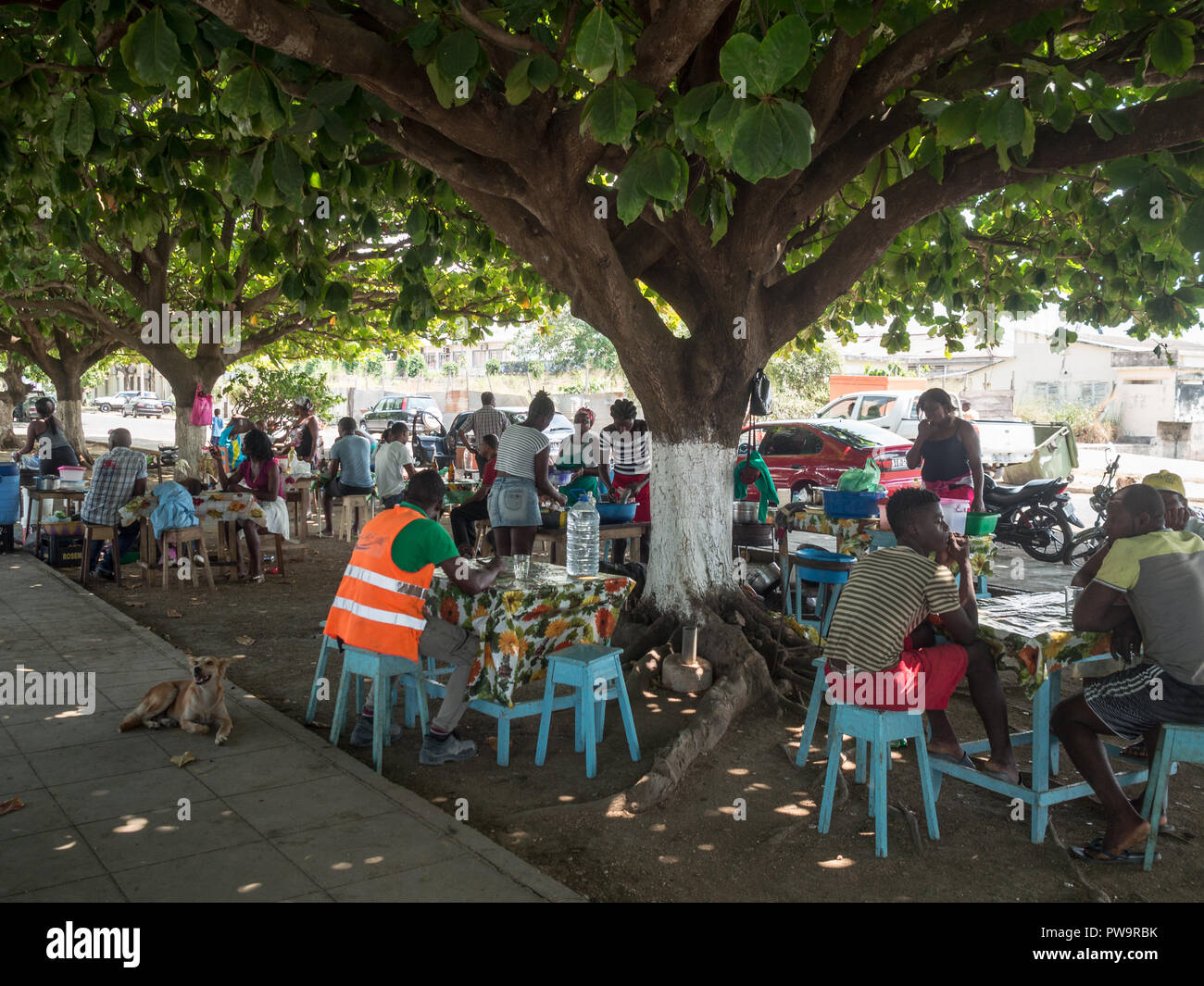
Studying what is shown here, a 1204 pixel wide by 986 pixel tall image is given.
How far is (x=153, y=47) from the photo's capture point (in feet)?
13.2

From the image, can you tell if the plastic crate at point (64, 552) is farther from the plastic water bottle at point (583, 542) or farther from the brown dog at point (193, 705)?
the plastic water bottle at point (583, 542)

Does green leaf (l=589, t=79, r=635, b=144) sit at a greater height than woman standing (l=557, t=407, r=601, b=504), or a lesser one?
greater

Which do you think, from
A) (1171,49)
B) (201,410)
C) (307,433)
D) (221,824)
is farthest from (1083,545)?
(201,410)

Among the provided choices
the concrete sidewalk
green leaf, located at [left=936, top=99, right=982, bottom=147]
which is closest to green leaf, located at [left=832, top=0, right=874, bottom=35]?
green leaf, located at [left=936, top=99, right=982, bottom=147]

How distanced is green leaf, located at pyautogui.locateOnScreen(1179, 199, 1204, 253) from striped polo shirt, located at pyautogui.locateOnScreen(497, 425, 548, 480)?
16.0 ft

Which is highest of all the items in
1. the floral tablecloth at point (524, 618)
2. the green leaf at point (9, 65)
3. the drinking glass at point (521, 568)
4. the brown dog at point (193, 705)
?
the green leaf at point (9, 65)

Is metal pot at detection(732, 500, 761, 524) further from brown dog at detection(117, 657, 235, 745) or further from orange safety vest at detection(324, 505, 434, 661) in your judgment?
brown dog at detection(117, 657, 235, 745)

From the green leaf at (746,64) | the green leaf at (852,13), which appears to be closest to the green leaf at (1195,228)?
the green leaf at (852,13)

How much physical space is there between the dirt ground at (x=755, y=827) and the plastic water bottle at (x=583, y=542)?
977 mm

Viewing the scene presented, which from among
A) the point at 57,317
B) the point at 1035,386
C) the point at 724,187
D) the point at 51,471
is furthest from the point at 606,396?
the point at 724,187

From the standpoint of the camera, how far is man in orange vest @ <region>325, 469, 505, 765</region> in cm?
499

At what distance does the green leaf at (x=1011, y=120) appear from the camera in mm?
4164

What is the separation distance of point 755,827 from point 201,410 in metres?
13.4
